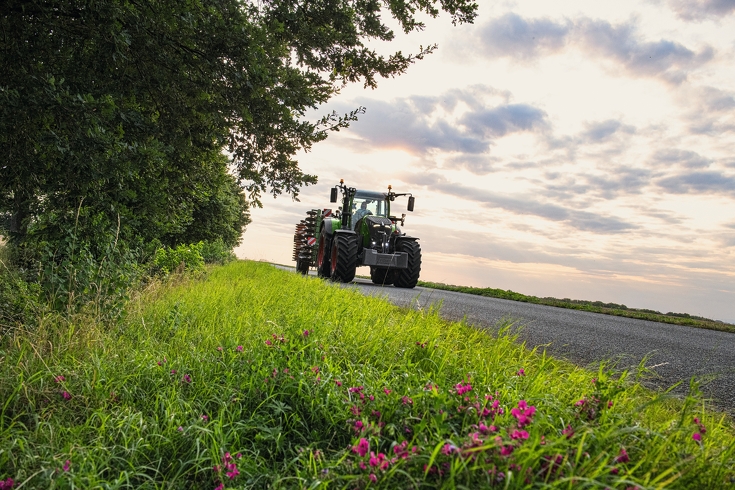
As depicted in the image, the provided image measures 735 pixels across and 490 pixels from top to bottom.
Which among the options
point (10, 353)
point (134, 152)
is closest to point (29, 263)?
point (134, 152)

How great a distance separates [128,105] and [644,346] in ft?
21.6

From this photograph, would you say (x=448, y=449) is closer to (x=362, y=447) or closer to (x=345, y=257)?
(x=362, y=447)

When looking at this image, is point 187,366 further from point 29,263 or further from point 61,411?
point 29,263

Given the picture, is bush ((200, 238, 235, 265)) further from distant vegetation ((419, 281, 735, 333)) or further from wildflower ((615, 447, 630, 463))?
wildflower ((615, 447, 630, 463))

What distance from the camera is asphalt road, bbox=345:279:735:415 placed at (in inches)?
171

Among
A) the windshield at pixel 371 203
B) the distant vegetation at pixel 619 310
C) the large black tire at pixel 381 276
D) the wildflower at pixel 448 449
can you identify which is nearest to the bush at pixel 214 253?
the windshield at pixel 371 203

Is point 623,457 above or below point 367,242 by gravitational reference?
below

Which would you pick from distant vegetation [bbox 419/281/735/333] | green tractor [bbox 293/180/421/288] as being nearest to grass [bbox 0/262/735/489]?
distant vegetation [bbox 419/281/735/333]

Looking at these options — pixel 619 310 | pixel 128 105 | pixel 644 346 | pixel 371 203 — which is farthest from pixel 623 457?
pixel 371 203

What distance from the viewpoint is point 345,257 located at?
1291 cm

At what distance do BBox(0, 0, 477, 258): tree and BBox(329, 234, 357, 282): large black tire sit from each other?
250 inches

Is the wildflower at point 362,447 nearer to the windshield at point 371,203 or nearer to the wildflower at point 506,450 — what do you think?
the wildflower at point 506,450

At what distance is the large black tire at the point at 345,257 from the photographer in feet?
42.4

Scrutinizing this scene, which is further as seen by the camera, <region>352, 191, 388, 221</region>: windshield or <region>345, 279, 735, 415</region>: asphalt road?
<region>352, 191, 388, 221</region>: windshield
